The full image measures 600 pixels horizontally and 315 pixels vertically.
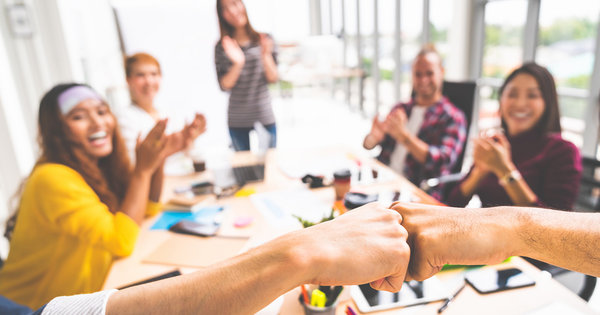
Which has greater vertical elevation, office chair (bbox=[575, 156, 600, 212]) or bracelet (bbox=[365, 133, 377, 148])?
bracelet (bbox=[365, 133, 377, 148])

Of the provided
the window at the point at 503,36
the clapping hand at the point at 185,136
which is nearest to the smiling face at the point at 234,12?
the clapping hand at the point at 185,136

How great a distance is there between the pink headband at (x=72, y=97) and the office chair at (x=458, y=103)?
5.69 feet

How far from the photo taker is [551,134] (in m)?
1.58

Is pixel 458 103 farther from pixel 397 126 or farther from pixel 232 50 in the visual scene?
pixel 232 50

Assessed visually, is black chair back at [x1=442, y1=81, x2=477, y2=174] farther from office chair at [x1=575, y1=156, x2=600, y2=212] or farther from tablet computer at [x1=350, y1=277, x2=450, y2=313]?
tablet computer at [x1=350, y1=277, x2=450, y2=313]

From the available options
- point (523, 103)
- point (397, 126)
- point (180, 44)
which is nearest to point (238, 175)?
point (397, 126)

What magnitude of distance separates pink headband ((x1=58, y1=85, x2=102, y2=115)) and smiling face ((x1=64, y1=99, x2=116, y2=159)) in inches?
0.5

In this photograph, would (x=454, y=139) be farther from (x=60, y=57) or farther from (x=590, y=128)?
(x=60, y=57)

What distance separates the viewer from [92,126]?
1.38 metres

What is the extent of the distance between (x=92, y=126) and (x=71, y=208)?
1.19ft

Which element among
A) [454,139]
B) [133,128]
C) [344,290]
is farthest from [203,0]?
[344,290]

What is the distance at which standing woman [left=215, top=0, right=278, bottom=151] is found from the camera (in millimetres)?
2570

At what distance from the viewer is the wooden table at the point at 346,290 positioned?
866mm

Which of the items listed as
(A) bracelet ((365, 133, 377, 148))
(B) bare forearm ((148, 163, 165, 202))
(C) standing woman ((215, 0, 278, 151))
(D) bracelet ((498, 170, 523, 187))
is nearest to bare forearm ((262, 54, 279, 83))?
(C) standing woman ((215, 0, 278, 151))
